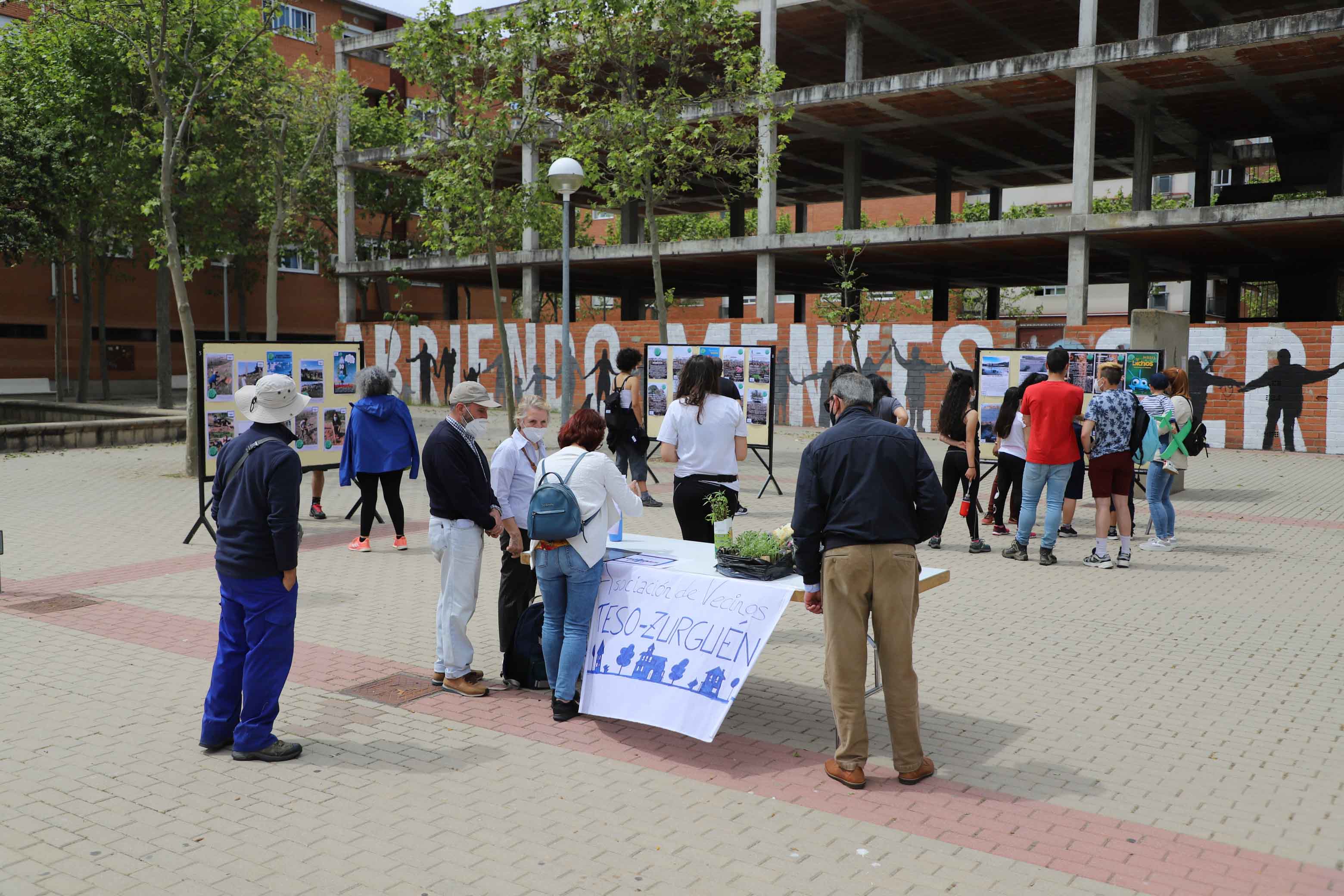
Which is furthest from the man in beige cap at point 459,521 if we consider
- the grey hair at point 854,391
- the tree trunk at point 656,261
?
the tree trunk at point 656,261

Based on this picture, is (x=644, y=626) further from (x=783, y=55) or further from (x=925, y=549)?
(x=783, y=55)

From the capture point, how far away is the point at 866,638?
16.6ft

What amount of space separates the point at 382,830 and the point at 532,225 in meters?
16.9

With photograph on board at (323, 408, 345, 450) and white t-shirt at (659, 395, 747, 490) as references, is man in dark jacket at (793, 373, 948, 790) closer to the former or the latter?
white t-shirt at (659, 395, 747, 490)

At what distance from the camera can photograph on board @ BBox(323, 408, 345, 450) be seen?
41.8 feet

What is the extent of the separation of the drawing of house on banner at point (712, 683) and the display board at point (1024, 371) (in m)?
9.28

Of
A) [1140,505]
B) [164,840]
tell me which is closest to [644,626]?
[164,840]

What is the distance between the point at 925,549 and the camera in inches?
448

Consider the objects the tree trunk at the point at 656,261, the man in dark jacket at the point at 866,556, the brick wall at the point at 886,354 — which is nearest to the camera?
the man in dark jacket at the point at 866,556

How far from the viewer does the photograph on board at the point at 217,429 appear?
38.4 feet

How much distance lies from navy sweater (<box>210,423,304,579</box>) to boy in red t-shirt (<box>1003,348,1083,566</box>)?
7190mm

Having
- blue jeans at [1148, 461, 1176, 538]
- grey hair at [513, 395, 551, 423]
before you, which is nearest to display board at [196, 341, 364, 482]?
grey hair at [513, 395, 551, 423]

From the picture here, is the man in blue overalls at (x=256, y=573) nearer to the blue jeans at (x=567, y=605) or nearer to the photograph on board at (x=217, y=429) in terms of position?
the blue jeans at (x=567, y=605)

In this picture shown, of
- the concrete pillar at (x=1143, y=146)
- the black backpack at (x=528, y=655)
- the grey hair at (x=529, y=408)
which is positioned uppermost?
the concrete pillar at (x=1143, y=146)
